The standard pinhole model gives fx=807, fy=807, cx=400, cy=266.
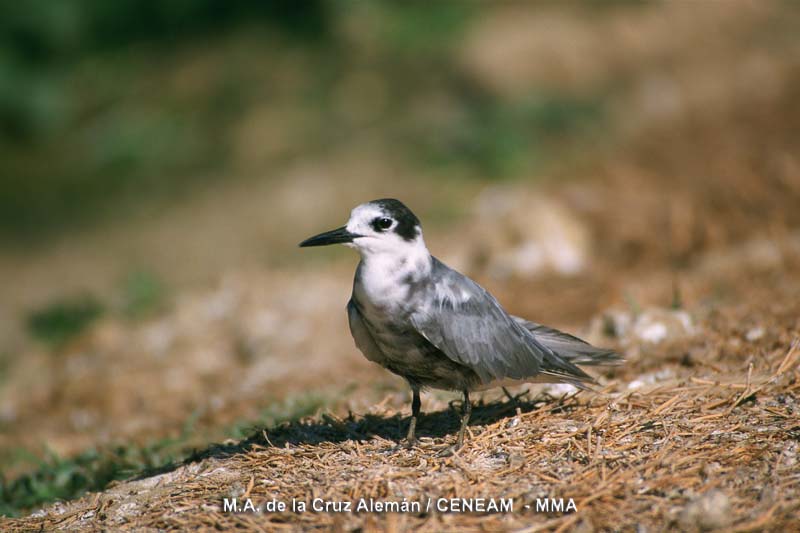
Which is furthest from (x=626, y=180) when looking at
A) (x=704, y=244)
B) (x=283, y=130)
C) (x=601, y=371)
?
(x=283, y=130)

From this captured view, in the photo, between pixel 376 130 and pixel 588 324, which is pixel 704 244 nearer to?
pixel 588 324

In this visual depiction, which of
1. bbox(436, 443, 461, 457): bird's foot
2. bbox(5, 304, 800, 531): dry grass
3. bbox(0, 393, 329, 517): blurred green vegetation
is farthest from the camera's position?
bbox(0, 393, 329, 517): blurred green vegetation

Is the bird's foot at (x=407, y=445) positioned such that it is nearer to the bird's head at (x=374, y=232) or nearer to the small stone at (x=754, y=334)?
the bird's head at (x=374, y=232)

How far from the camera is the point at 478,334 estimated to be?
11.5 feet

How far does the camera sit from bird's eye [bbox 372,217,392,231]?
3459 mm

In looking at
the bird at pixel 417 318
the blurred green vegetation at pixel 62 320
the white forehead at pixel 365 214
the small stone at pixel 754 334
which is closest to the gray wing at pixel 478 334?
the bird at pixel 417 318

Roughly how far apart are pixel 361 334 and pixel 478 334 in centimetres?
51

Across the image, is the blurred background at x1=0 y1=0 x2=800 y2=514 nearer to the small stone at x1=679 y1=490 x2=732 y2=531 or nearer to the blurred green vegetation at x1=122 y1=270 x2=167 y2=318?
the blurred green vegetation at x1=122 y1=270 x2=167 y2=318

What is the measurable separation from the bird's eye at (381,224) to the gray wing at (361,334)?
0.35m

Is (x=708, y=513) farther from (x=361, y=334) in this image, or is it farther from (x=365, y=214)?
(x=365, y=214)

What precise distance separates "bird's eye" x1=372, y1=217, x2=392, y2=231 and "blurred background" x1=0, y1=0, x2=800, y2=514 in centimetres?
123

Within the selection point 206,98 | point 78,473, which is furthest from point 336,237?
point 206,98

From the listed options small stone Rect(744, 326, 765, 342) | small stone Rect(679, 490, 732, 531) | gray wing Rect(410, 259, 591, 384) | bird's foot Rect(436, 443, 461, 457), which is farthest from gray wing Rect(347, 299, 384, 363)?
small stone Rect(744, 326, 765, 342)

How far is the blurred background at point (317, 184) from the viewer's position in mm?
5902
